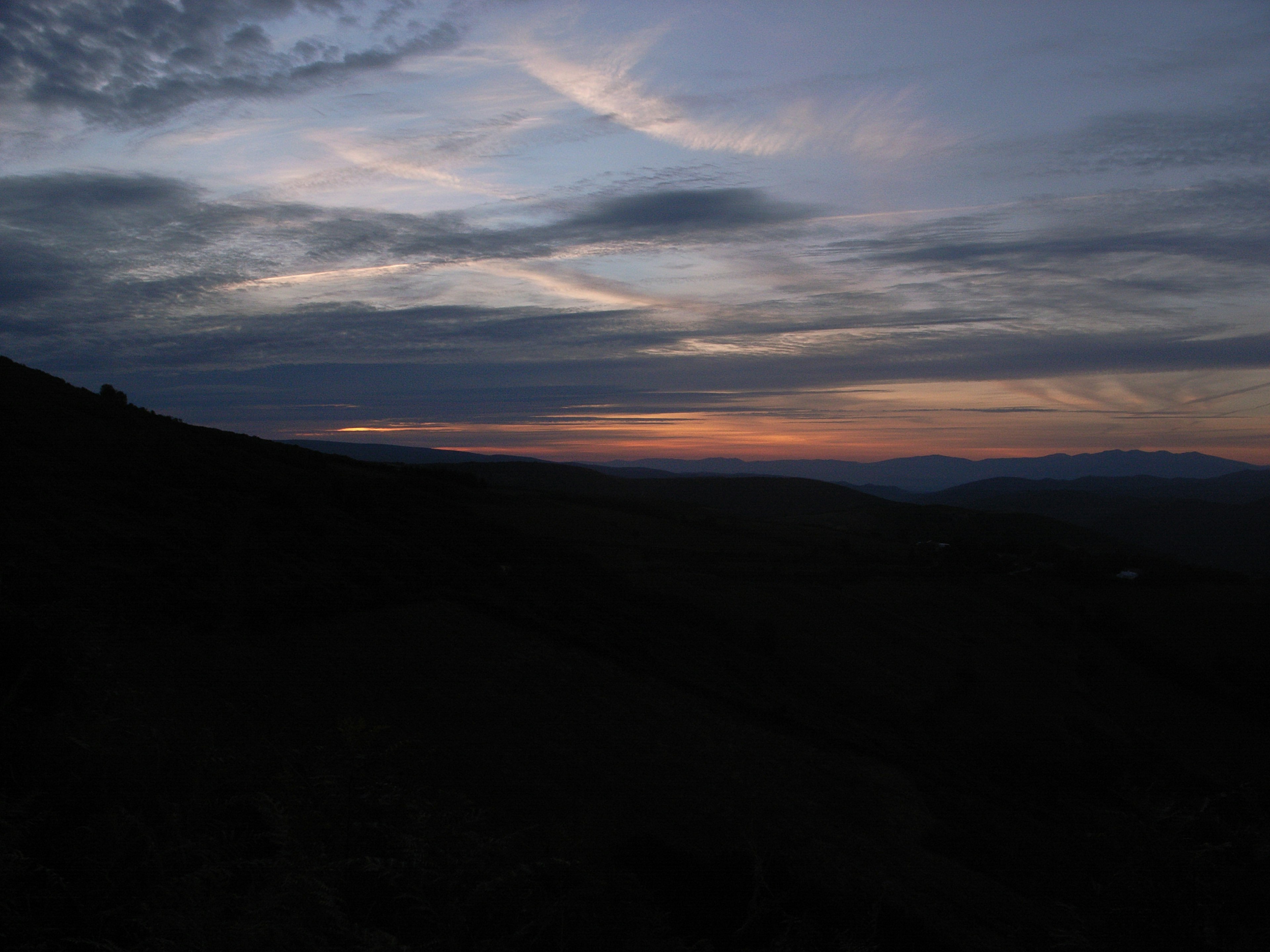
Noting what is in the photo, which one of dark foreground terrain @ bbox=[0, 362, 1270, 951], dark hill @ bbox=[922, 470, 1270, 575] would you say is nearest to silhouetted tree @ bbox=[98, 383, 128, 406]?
dark foreground terrain @ bbox=[0, 362, 1270, 951]

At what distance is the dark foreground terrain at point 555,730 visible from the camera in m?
4.36

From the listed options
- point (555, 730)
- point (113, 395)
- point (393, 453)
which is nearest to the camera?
point (555, 730)

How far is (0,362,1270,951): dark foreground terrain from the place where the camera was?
4355 millimetres

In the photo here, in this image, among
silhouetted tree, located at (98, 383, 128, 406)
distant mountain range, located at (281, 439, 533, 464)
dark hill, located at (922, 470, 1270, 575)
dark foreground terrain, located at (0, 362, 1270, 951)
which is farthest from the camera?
Answer: distant mountain range, located at (281, 439, 533, 464)

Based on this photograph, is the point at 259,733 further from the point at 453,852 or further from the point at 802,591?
the point at 802,591

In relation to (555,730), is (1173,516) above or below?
above

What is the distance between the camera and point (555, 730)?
1137 centimetres

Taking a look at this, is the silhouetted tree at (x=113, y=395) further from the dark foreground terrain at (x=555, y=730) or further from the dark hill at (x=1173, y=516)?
the dark hill at (x=1173, y=516)

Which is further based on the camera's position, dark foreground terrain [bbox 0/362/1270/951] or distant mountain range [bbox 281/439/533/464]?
distant mountain range [bbox 281/439/533/464]

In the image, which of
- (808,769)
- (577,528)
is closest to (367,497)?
(577,528)

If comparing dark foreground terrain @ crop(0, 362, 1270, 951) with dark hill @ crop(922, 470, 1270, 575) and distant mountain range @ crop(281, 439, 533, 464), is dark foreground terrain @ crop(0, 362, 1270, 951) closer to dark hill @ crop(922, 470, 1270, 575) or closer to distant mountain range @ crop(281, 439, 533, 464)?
dark hill @ crop(922, 470, 1270, 575)

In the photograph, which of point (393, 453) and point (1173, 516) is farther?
point (393, 453)

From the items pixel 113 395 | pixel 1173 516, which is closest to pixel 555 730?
pixel 113 395

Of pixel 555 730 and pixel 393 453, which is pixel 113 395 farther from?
pixel 393 453
